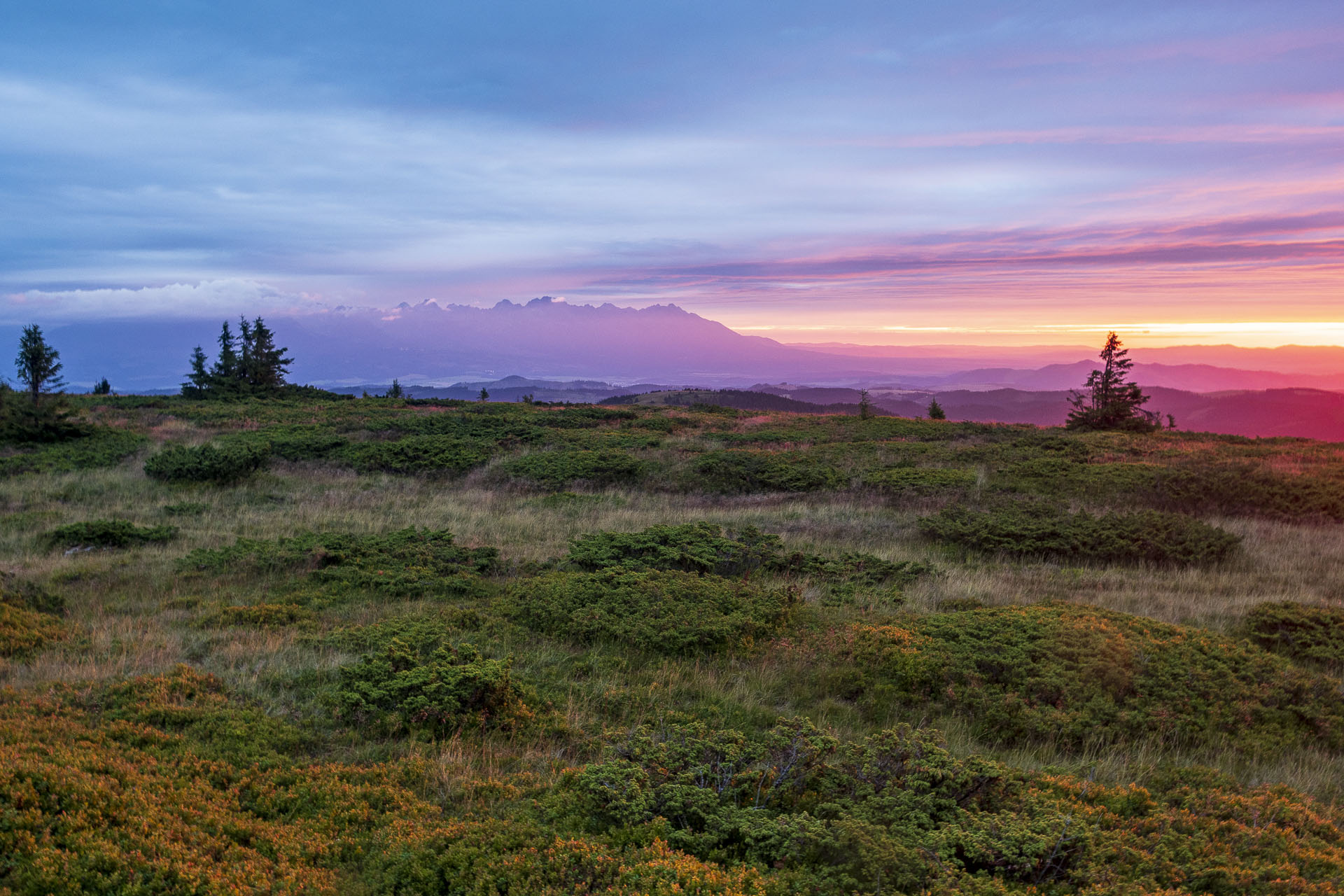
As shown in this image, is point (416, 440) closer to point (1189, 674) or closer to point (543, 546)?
point (543, 546)

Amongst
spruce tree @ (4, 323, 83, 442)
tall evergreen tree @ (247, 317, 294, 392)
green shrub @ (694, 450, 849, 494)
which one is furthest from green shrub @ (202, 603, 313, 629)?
tall evergreen tree @ (247, 317, 294, 392)

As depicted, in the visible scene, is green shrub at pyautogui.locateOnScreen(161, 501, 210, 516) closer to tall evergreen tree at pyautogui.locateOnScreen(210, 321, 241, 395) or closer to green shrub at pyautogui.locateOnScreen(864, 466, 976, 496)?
green shrub at pyautogui.locateOnScreen(864, 466, 976, 496)

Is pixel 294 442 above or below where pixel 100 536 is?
above

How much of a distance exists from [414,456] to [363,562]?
38.4ft

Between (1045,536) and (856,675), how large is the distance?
7693 millimetres

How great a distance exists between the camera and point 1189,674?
21.2 feet

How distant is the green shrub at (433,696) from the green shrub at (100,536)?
28.8 ft

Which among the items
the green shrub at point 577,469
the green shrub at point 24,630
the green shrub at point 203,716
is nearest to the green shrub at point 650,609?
the green shrub at point 203,716

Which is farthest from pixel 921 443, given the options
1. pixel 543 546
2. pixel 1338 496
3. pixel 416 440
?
pixel 416 440

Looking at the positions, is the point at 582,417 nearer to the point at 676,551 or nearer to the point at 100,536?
the point at 100,536

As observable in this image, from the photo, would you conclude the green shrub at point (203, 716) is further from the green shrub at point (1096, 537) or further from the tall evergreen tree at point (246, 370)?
the tall evergreen tree at point (246, 370)

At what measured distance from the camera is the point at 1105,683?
21.3 ft

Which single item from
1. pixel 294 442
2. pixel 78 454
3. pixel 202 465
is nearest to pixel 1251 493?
pixel 202 465

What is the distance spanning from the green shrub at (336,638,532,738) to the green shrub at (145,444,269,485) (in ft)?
49.9
